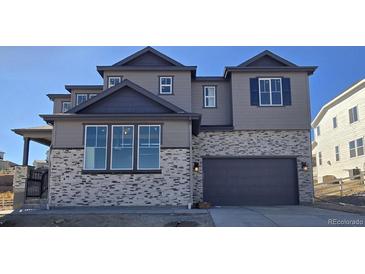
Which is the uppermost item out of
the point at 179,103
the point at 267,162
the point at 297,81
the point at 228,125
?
the point at 297,81

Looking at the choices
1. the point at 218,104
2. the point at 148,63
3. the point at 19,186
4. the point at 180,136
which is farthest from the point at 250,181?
the point at 19,186

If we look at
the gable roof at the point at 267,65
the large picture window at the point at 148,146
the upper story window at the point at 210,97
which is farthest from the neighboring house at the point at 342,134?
the large picture window at the point at 148,146

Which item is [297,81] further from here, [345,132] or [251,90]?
[345,132]

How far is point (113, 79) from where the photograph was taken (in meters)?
18.1

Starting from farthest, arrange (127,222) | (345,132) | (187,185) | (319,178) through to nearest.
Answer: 1. (319,178)
2. (345,132)
3. (187,185)
4. (127,222)

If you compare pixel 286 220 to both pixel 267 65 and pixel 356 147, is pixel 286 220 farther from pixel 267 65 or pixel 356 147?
pixel 356 147

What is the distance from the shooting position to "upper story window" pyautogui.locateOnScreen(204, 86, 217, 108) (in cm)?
1829

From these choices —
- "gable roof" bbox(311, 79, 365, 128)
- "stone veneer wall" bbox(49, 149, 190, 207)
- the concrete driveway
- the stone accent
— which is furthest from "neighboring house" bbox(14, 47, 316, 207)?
"gable roof" bbox(311, 79, 365, 128)

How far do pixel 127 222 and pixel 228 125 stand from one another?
897 cm

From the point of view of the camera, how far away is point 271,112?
17.3 meters

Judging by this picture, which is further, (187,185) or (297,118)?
(297,118)

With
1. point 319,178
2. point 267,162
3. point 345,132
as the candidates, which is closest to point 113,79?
point 267,162

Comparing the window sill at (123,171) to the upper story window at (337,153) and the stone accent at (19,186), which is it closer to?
the stone accent at (19,186)
